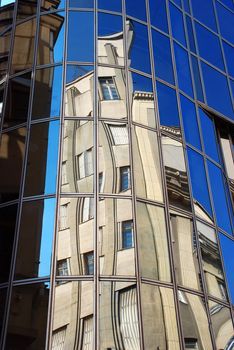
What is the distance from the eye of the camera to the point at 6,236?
12.7 metres

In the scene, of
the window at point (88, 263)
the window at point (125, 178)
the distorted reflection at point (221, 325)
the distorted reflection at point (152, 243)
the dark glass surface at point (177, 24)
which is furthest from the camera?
the dark glass surface at point (177, 24)

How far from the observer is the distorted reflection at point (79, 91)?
47.5 feet

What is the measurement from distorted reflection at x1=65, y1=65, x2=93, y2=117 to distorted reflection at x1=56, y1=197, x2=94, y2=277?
2878mm

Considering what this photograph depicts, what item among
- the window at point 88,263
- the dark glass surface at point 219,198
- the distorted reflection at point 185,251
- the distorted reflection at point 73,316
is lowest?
the distorted reflection at point 73,316

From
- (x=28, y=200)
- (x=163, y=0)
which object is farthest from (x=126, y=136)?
(x=163, y=0)

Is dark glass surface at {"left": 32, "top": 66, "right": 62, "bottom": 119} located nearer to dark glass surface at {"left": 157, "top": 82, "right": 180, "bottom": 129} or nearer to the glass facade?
the glass facade

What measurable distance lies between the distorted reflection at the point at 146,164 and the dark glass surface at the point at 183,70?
3.26 metres

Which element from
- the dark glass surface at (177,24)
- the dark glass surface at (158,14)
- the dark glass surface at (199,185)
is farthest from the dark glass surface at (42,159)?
the dark glass surface at (177,24)

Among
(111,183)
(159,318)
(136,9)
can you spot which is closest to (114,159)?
(111,183)

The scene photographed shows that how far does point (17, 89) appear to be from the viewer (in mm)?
15539

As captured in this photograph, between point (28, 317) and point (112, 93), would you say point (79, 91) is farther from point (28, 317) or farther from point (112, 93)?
point (28, 317)

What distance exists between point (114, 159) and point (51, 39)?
5058 mm

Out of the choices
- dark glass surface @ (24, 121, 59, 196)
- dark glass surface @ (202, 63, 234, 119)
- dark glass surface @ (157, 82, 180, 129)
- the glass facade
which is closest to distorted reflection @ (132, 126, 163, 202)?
the glass facade

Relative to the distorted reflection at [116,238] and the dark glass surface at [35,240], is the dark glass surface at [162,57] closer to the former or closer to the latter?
the distorted reflection at [116,238]
